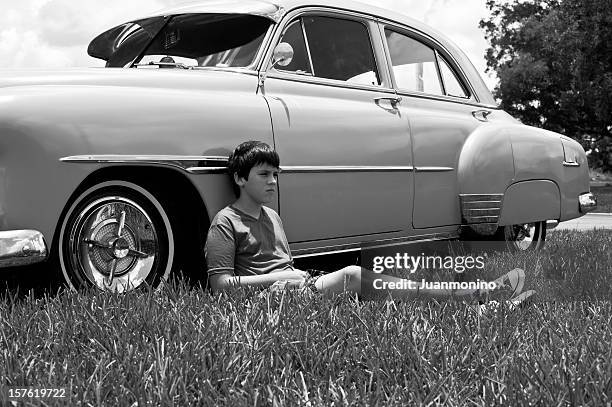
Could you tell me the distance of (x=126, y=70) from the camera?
3.61 metres

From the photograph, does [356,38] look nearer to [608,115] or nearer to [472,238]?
[472,238]

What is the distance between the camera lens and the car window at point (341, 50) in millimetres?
4270

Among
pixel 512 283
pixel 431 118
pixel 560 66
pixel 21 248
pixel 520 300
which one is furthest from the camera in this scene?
pixel 560 66

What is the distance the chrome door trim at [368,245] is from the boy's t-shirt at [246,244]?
31 cm

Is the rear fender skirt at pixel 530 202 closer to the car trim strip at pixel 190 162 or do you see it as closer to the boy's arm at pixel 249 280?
the car trim strip at pixel 190 162

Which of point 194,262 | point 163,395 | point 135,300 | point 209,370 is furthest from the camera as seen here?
point 194,262

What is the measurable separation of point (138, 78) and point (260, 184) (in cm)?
80

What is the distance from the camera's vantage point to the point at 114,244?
3180 millimetres

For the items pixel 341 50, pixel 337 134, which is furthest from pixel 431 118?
pixel 337 134

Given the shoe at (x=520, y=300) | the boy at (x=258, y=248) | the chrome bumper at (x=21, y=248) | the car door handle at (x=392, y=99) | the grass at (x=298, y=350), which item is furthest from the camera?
the car door handle at (x=392, y=99)

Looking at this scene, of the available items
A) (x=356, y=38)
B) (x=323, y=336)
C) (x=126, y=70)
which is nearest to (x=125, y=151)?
(x=126, y=70)

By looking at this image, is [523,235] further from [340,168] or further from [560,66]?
[560,66]

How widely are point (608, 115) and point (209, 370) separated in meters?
26.9

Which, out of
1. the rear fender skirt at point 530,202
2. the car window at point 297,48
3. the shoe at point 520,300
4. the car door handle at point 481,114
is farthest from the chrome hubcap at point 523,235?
the shoe at point 520,300
